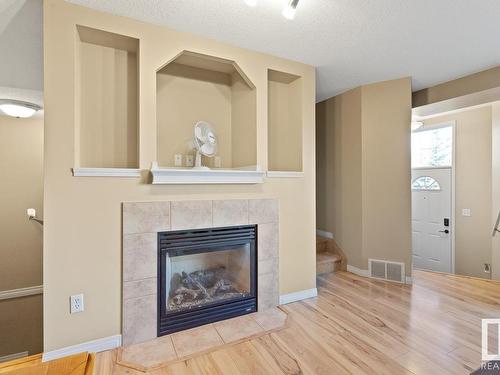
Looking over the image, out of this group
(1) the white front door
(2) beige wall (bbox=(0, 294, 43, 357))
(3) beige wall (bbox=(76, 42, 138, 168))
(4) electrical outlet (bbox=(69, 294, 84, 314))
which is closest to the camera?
(4) electrical outlet (bbox=(69, 294, 84, 314))

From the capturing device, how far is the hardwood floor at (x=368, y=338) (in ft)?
6.05

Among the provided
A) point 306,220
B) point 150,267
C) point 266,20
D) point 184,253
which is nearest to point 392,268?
point 306,220

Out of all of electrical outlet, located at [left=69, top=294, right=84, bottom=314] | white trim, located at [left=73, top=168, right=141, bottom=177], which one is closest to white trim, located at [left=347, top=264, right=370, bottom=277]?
white trim, located at [left=73, top=168, right=141, bottom=177]

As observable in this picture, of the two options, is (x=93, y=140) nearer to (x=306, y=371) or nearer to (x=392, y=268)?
(x=306, y=371)

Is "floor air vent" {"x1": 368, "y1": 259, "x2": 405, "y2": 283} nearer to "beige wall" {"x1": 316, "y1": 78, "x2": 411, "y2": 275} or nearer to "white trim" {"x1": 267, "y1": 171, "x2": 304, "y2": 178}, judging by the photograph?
"beige wall" {"x1": 316, "y1": 78, "x2": 411, "y2": 275}

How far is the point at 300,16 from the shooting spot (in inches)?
82.1

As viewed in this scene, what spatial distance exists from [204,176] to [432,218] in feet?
15.0

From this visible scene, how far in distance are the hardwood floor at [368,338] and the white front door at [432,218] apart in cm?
165

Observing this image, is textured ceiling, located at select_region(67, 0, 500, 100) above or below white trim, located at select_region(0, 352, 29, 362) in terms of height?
above

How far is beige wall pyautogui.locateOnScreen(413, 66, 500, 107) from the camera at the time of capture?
9.93 feet

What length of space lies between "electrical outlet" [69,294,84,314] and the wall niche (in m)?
1.27

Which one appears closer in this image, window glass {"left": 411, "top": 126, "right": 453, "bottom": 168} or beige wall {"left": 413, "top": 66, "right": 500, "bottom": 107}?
beige wall {"left": 413, "top": 66, "right": 500, "bottom": 107}

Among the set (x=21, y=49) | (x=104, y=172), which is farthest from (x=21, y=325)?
(x=21, y=49)

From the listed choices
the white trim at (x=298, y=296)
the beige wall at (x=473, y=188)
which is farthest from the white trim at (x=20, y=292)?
the beige wall at (x=473, y=188)
